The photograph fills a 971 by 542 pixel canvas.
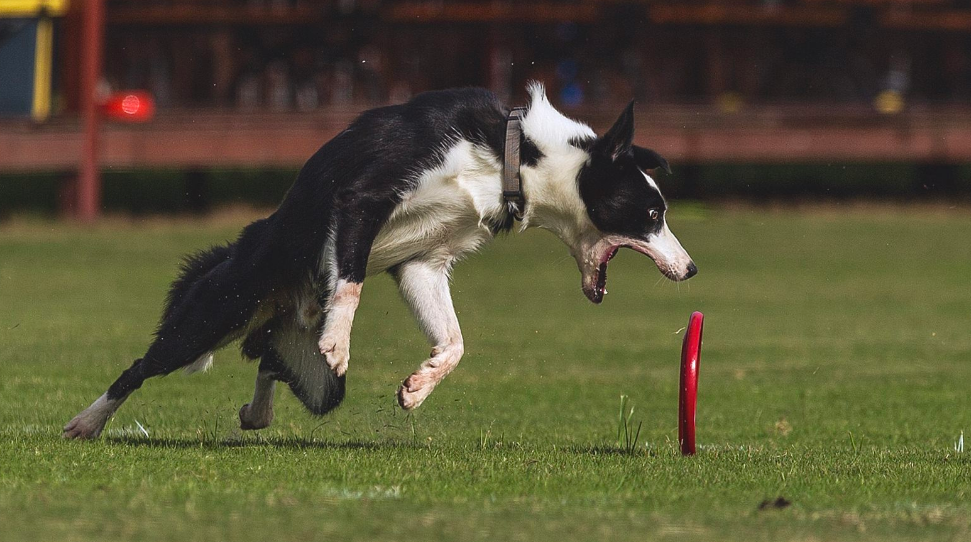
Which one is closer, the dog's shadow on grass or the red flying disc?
the red flying disc

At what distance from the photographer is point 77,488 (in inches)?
247

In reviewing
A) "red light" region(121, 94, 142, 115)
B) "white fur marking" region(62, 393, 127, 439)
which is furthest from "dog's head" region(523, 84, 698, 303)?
"red light" region(121, 94, 142, 115)

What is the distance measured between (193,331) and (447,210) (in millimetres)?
1498

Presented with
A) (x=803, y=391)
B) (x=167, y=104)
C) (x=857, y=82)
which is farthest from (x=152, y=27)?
(x=803, y=391)

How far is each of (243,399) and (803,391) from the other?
455 centimetres

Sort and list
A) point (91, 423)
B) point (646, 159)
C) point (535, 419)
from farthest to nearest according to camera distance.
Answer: point (535, 419) → point (91, 423) → point (646, 159)

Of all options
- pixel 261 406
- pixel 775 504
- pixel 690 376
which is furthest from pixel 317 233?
pixel 775 504

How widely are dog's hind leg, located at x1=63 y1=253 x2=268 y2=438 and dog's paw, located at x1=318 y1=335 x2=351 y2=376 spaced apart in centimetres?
79

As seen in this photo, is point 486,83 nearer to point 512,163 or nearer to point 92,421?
point 92,421

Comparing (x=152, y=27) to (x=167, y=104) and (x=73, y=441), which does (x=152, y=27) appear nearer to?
(x=167, y=104)

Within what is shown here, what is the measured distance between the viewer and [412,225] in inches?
311

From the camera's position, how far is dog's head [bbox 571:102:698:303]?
26.0ft

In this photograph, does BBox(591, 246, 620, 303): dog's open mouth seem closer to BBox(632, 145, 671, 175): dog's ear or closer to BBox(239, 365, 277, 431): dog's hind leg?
BBox(632, 145, 671, 175): dog's ear

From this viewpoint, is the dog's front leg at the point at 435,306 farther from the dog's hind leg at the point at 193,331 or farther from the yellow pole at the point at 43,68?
the yellow pole at the point at 43,68
